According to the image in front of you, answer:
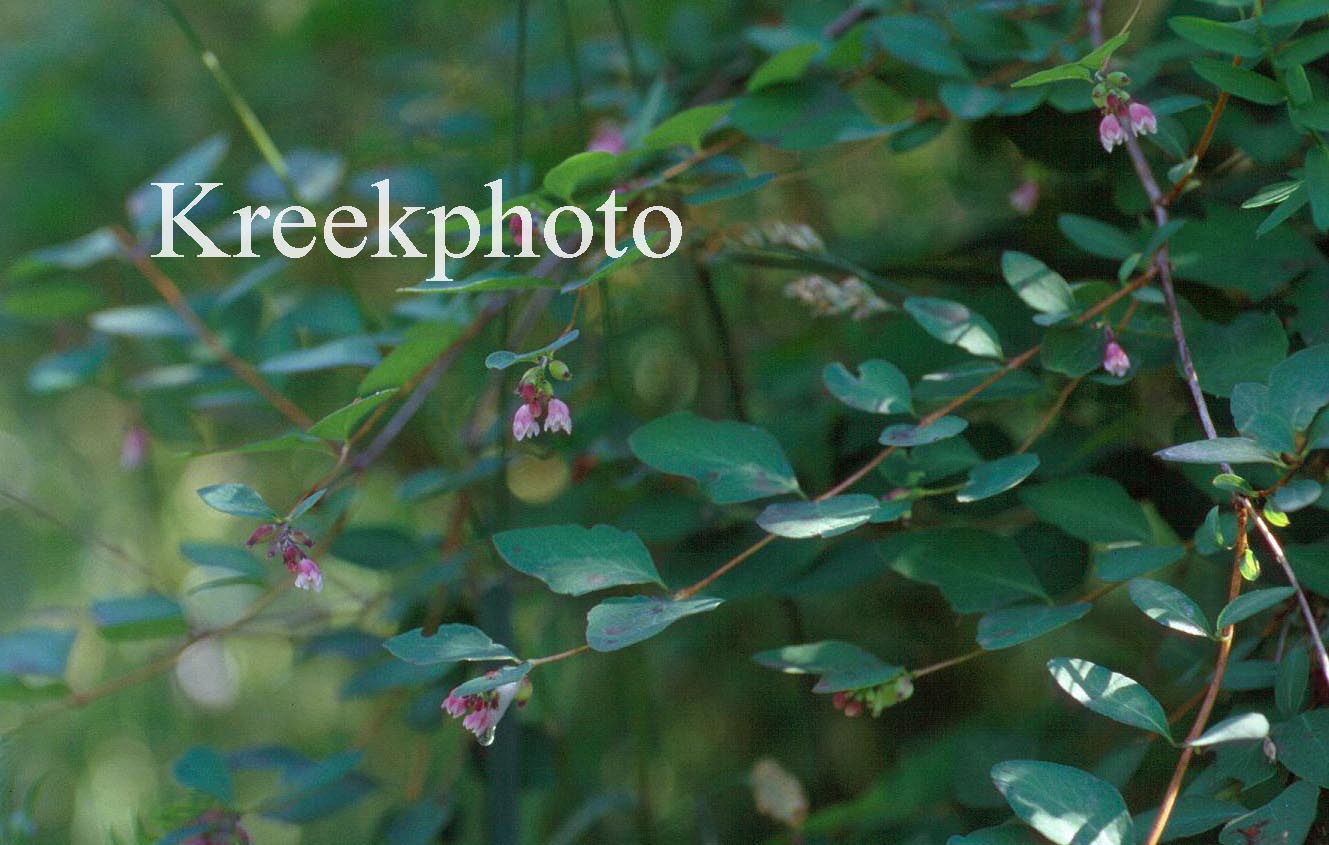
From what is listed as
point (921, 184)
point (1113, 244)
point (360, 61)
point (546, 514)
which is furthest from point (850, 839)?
point (360, 61)

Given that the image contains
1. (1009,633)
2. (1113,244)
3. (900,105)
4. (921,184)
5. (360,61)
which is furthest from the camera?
(360,61)

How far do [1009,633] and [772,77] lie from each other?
346mm

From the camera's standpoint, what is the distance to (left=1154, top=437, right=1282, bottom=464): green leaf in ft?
1.34

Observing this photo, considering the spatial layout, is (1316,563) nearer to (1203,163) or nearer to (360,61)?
(1203,163)

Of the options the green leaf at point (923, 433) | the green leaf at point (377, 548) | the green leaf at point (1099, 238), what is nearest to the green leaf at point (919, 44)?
the green leaf at point (1099, 238)

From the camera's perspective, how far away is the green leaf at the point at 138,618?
0.63 meters

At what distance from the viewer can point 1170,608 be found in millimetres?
429

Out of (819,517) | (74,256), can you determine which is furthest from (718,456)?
(74,256)

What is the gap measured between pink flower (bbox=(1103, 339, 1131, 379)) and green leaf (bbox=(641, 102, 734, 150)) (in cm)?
21

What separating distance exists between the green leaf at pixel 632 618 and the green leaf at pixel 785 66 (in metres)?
0.32

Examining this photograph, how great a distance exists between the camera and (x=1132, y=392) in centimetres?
63

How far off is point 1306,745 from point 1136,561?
0.09 meters

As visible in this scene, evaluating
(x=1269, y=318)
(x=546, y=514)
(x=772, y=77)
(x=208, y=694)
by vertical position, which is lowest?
(x=208, y=694)

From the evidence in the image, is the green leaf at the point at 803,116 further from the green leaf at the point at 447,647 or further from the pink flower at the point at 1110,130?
the green leaf at the point at 447,647
